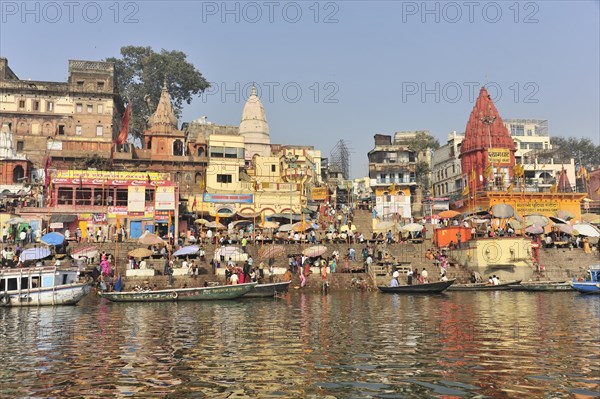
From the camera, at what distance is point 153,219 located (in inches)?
1727

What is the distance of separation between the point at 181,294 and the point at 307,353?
15.8 m

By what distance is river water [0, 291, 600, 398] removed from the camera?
9180mm

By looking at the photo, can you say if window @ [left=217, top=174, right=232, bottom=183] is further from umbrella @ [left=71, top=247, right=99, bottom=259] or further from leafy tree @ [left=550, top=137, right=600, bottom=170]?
leafy tree @ [left=550, top=137, right=600, bottom=170]

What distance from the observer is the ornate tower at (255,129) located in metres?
63.6

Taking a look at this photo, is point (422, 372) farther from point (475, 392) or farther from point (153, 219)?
point (153, 219)

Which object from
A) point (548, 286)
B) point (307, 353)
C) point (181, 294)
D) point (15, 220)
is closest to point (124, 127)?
point (15, 220)

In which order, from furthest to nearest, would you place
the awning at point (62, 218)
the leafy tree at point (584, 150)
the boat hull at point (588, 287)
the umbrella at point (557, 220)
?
the leafy tree at point (584, 150), the umbrella at point (557, 220), the awning at point (62, 218), the boat hull at point (588, 287)

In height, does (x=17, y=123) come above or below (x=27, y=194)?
above

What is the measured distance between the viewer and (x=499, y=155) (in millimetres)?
52594

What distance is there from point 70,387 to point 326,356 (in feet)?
16.3

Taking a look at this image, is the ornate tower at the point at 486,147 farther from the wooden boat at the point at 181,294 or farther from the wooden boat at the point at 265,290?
the wooden boat at the point at 181,294

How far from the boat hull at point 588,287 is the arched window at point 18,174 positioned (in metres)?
44.8

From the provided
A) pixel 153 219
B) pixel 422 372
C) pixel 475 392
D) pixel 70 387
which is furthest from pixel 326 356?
pixel 153 219

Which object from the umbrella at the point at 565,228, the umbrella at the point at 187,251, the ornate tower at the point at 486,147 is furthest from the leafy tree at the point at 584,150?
the umbrella at the point at 187,251
